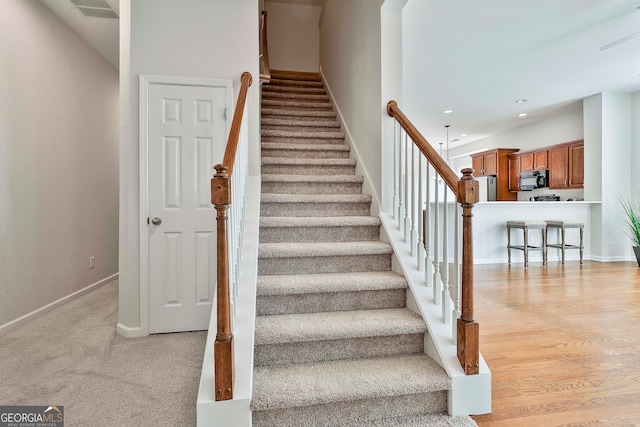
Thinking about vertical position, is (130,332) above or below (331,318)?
below

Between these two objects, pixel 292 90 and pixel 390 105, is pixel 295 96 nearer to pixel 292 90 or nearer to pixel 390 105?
pixel 292 90

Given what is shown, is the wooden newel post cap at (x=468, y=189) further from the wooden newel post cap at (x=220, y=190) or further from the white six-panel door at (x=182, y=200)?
the white six-panel door at (x=182, y=200)

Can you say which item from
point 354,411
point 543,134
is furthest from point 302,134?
point 543,134

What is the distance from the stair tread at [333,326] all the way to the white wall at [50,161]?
96.2 inches

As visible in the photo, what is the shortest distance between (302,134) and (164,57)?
1635 mm

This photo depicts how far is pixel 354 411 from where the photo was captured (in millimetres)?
1580

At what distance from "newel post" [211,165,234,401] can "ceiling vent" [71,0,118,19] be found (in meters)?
2.86

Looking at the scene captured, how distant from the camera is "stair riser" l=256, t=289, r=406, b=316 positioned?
6.80 ft

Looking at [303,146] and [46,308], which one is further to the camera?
[303,146]

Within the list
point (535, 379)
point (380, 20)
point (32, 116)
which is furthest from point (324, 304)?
point (32, 116)

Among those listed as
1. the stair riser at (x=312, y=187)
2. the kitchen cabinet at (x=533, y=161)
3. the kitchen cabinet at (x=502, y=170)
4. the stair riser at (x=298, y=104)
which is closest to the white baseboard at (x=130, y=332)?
the stair riser at (x=312, y=187)

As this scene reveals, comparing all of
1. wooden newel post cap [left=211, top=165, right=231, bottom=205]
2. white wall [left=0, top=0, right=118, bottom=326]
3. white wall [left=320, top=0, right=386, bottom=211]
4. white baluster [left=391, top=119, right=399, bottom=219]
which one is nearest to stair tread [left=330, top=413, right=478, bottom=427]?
wooden newel post cap [left=211, top=165, right=231, bottom=205]

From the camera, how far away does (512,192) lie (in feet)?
25.9

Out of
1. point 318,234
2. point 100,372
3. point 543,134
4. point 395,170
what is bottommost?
point 100,372
